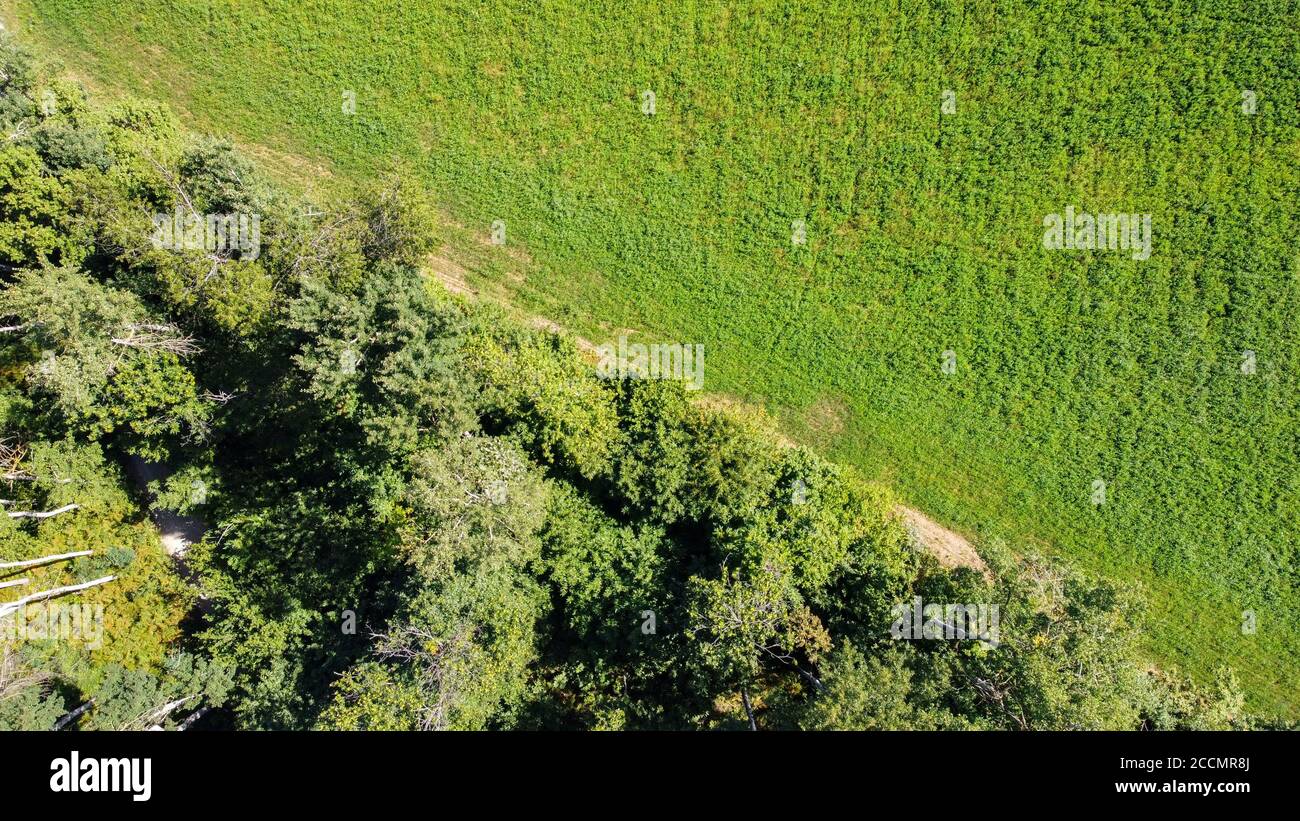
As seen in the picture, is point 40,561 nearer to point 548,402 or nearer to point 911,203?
point 548,402

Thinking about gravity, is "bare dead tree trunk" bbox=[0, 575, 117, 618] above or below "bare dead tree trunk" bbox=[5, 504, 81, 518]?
below

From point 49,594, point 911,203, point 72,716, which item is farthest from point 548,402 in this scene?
point 72,716

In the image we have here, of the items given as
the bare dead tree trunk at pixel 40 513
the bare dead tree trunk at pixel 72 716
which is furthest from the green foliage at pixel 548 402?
the bare dead tree trunk at pixel 72 716

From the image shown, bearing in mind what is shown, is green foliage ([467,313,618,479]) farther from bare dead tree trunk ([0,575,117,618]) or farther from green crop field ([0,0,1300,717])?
bare dead tree trunk ([0,575,117,618])

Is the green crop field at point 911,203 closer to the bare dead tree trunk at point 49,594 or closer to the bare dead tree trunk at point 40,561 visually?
the bare dead tree trunk at point 40,561

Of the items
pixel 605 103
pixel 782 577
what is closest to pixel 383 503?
pixel 782 577

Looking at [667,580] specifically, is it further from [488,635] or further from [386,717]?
[386,717]

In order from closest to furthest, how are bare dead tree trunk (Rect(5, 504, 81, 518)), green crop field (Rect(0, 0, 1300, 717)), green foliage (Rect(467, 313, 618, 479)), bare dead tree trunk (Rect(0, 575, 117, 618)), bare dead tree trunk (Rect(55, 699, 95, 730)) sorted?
bare dead tree trunk (Rect(0, 575, 117, 618))
green foliage (Rect(467, 313, 618, 479))
bare dead tree trunk (Rect(55, 699, 95, 730))
bare dead tree trunk (Rect(5, 504, 81, 518))
green crop field (Rect(0, 0, 1300, 717))

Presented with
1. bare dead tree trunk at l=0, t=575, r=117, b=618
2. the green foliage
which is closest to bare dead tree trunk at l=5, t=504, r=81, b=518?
bare dead tree trunk at l=0, t=575, r=117, b=618

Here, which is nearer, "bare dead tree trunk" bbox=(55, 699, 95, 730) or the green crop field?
"bare dead tree trunk" bbox=(55, 699, 95, 730)
